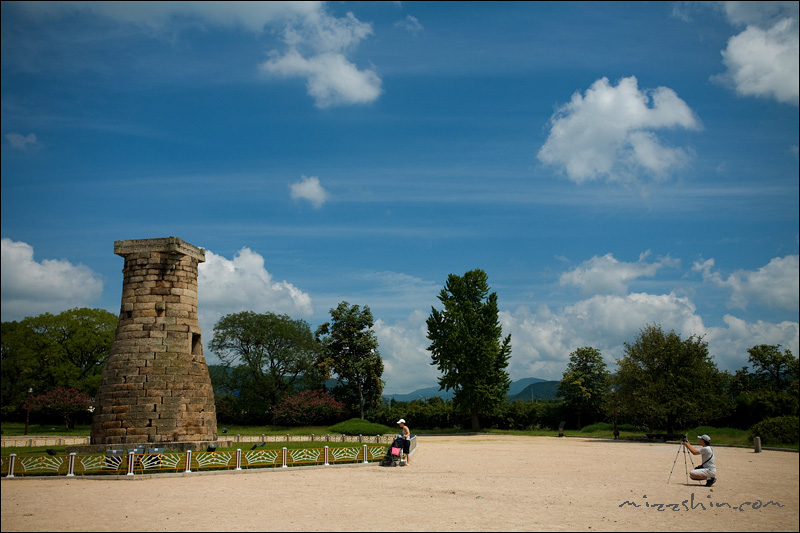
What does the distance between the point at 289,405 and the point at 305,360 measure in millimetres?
8322

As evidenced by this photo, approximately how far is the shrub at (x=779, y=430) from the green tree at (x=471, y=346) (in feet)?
68.5

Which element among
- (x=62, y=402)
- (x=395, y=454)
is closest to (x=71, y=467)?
(x=395, y=454)

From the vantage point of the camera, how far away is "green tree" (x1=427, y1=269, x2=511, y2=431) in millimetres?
45750

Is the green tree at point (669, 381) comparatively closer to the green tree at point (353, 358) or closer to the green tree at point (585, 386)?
the green tree at point (585, 386)

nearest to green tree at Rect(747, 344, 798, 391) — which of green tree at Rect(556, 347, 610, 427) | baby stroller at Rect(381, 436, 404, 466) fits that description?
green tree at Rect(556, 347, 610, 427)

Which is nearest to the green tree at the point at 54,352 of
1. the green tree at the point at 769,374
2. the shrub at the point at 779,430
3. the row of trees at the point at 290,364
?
the row of trees at the point at 290,364

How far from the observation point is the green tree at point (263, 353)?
52.3 m

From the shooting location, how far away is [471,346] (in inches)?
1818

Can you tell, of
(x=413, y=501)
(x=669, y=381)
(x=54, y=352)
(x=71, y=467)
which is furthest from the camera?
(x=54, y=352)

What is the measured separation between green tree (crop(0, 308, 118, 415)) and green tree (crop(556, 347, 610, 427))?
42191 mm

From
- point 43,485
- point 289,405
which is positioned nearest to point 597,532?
point 43,485

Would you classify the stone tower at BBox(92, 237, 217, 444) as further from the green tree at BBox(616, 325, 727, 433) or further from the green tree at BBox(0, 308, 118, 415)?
the green tree at BBox(0, 308, 118, 415)

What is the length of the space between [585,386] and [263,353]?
31.2m

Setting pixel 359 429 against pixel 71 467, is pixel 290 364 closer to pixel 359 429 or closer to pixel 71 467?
pixel 359 429
